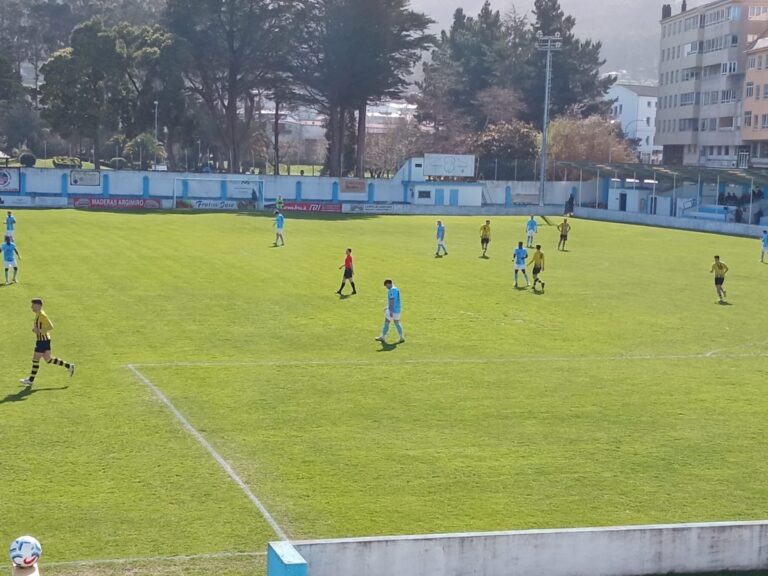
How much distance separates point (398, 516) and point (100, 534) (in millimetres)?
3665

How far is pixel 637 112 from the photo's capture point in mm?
162375

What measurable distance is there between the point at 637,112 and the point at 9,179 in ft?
378

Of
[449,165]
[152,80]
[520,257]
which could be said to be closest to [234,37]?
[152,80]

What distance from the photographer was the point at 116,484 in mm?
13586

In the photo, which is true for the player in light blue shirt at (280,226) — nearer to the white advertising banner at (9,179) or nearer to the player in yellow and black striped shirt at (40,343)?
the player in yellow and black striped shirt at (40,343)

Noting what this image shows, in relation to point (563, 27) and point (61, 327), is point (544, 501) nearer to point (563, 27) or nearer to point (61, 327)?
point (61, 327)

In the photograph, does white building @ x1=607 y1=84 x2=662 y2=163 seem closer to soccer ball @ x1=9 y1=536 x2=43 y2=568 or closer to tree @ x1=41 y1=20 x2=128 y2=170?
tree @ x1=41 y1=20 x2=128 y2=170

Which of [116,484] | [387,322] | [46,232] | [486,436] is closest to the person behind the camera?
[116,484]

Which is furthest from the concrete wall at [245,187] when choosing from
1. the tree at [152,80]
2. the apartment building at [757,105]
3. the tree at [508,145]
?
the apartment building at [757,105]

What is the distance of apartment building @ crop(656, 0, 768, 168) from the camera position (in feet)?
294

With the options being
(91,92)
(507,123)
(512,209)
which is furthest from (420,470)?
(507,123)

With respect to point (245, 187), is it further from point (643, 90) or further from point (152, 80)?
point (643, 90)

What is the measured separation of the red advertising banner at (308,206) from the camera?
76.5 meters

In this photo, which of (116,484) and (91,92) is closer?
(116,484)
